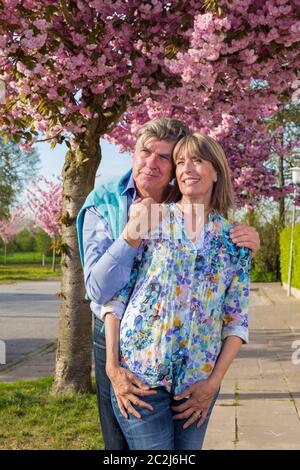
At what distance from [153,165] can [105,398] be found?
0.97 m

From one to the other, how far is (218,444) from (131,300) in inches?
118

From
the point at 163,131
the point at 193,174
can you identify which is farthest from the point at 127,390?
the point at 163,131

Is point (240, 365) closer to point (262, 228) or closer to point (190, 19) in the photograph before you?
point (190, 19)

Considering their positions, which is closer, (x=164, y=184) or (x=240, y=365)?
(x=164, y=184)

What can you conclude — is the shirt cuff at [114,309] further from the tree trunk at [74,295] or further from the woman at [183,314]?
the tree trunk at [74,295]

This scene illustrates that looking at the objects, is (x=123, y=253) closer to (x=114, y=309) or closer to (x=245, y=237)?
(x=114, y=309)

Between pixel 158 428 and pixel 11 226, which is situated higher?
pixel 11 226

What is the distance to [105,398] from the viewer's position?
2709 millimetres

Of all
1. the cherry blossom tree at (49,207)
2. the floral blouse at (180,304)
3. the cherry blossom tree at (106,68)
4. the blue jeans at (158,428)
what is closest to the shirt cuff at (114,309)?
the floral blouse at (180,304)

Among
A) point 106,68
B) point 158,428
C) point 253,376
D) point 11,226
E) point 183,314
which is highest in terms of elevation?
point 106,68

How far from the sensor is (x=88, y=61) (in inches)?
233

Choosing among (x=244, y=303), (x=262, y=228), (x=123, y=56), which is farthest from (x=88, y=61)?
(x=262, y=228)

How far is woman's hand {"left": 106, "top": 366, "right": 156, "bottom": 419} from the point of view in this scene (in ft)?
7.86

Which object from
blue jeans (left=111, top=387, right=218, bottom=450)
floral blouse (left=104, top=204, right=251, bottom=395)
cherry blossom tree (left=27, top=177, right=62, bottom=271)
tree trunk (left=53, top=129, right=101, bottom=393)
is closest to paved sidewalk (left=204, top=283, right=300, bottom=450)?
tree trunk (left=53, top=129, right=101, bottom=393)
